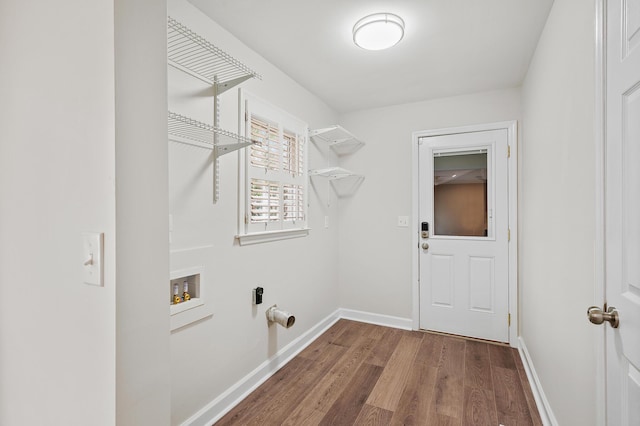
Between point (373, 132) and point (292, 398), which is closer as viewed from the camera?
point (292, 398)

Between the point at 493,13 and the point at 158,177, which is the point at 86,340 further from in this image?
the point at 493,13

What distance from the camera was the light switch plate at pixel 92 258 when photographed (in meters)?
0.70

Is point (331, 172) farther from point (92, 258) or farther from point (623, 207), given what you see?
point (92, 258)

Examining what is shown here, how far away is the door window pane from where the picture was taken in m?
2.99

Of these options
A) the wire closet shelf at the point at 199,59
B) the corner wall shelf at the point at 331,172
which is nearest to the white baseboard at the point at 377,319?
the corner wall shelf at the point at 331,172

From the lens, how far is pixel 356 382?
2.24m

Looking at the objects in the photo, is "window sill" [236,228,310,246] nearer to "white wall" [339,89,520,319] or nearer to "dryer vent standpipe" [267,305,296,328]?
"dryer vent standpipe" [267,305,296,328]

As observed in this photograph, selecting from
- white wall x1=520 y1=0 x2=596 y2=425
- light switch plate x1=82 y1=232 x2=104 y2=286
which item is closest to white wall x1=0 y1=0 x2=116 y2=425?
light switch plate x1=82 y1=232 x2=104 y2=286

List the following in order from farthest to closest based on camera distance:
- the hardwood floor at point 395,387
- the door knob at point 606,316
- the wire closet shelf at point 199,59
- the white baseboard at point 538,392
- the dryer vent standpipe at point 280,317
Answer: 1. the dryer vent standpipe at point 280,317
2. the hardwood floor at point 395,387
3. the white baseboard at point 538,392
4. the wire closet shelf at point 199,59
5. the door knob at point 606,316

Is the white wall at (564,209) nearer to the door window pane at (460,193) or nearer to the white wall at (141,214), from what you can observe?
the door window pane at (460,193)

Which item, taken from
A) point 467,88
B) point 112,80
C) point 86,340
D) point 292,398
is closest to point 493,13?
point 467,88

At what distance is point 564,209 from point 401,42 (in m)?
1.43

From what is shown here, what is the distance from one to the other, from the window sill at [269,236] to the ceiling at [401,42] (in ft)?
4.33

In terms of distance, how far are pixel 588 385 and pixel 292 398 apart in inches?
62.2
